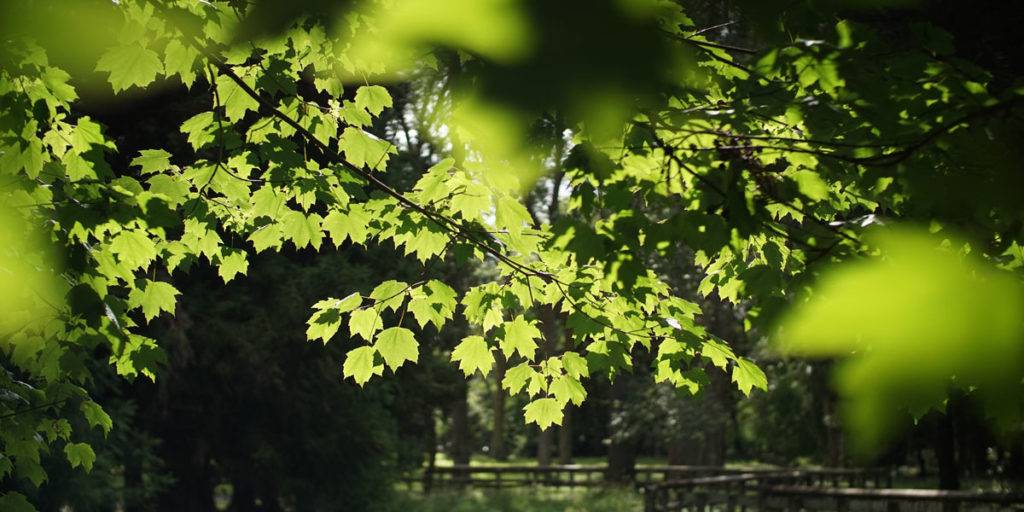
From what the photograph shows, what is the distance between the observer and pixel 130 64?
396cm

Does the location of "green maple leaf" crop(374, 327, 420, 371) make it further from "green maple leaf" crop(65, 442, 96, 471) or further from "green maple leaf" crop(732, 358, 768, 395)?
"green maple leaf" crop(65, 442, 96, 471)

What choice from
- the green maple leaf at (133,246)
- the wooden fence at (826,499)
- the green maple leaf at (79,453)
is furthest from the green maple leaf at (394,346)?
the wooden fence at (826,499)

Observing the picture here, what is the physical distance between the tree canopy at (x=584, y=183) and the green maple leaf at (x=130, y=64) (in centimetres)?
1

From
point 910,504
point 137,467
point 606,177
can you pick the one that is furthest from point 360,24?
point 137,467

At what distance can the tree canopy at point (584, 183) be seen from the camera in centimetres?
152

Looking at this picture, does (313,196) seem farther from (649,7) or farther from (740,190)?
(649,7)

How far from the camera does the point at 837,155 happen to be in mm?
2764

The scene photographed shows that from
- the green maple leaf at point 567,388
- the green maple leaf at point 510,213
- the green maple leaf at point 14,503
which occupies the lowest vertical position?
the green maple leaf at point 14,503

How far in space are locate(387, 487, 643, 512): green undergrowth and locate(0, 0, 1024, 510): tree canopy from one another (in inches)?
563

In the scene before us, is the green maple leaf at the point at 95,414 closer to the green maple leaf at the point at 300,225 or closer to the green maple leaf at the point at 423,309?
the green maple leaf at the point at 300,225

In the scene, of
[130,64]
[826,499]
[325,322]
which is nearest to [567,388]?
[325,322]

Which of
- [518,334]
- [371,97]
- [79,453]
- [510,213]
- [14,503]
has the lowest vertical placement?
[14,503]

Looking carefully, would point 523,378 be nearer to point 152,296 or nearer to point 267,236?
point 267,236

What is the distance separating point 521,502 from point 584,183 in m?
19.6
